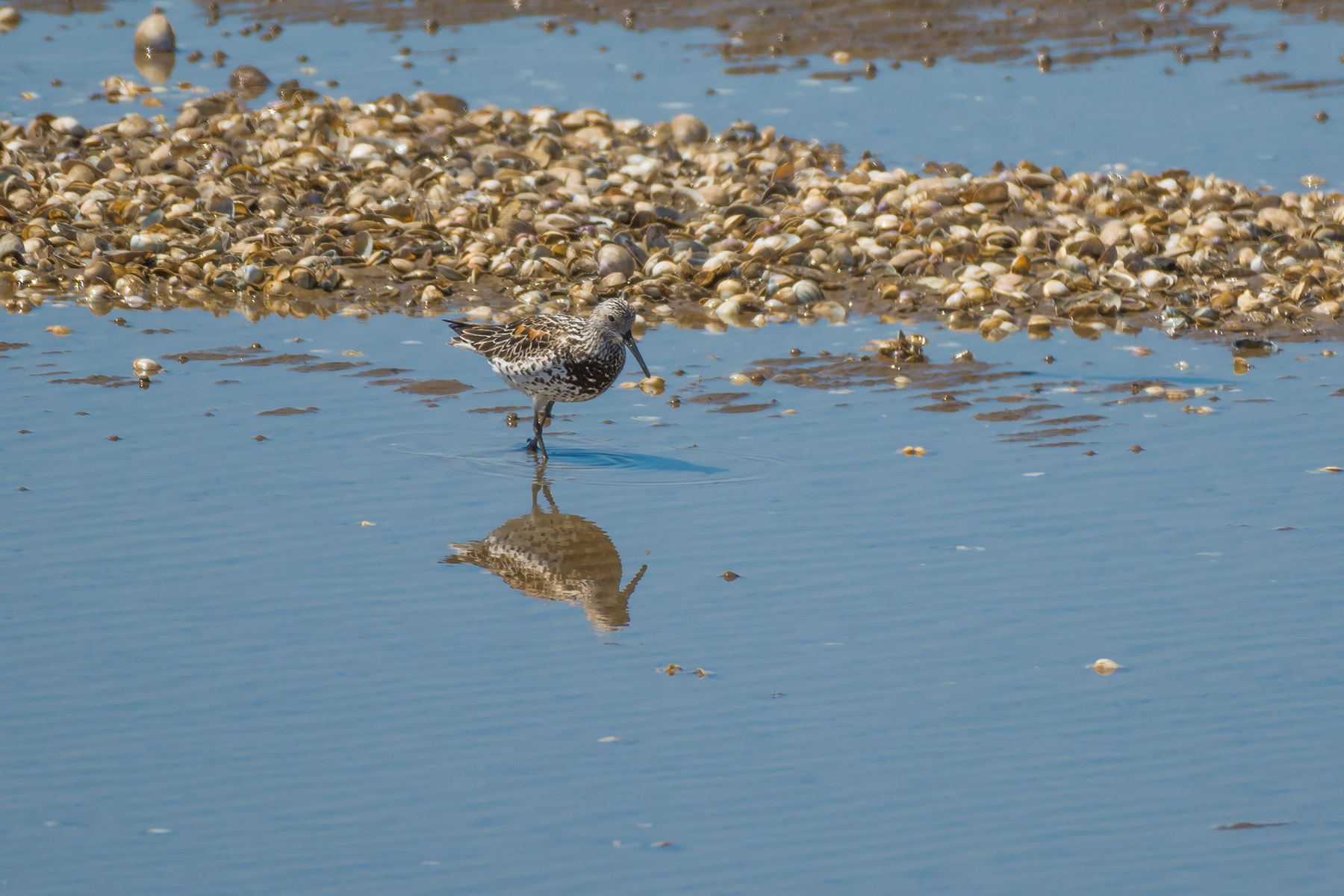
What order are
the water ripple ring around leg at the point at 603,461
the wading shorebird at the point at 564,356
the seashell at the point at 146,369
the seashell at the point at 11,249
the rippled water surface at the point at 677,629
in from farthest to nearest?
the seashell at the point at 11,249 → the seashell at the point at 146,369 → the wading shorebird at the point at 564,356 → the water ripple ring around leg at the point at 603,461 → the rippled water surface at the point at 677,629

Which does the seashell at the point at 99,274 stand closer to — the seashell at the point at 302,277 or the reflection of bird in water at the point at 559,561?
the seashell at the point at 302,277

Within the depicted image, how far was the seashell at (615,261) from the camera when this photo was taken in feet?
47.9

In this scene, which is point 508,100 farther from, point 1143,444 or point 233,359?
point 1143,444

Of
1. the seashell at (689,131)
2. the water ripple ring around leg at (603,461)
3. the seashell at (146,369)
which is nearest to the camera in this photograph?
the water ripple ring around leg at (603,461)

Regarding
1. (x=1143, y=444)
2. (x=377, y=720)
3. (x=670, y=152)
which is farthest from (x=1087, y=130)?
(x=377, y=720)

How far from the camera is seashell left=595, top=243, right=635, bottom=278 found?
1461 cm

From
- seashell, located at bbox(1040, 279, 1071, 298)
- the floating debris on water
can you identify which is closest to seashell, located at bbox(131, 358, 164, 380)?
seashell, located at bbox(1040, 279, 1071, 298)

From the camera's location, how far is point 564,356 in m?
10.5

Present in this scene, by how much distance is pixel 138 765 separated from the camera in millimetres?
6637

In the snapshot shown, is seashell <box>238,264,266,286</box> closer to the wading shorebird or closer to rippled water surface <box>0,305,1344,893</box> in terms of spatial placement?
rippled water surface <box>0,305,1344,893</box>

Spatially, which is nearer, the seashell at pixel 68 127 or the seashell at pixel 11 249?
the seashell at pixel 11 249

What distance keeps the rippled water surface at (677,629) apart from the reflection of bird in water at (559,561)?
34mm

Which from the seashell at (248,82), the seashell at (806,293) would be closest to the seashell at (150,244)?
the seashell at (806,293)

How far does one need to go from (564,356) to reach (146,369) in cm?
377
